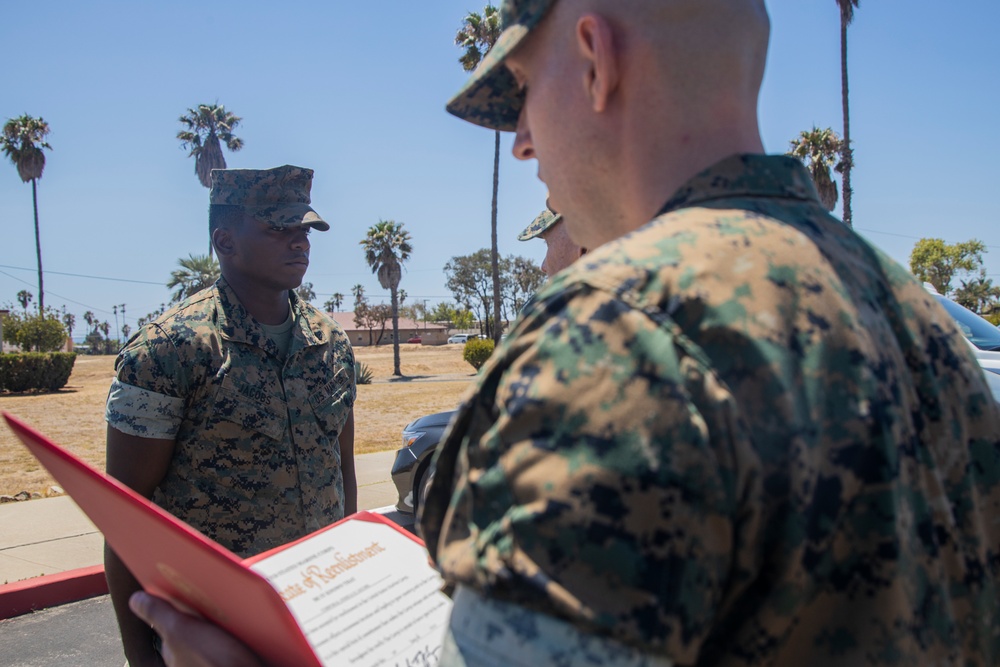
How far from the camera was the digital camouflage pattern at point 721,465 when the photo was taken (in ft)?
2.39

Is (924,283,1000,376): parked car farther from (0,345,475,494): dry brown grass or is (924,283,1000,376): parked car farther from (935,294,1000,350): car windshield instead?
(0,345,475,494): dry brown grass

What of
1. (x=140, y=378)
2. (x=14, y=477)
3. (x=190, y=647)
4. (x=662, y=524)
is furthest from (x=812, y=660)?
(x=14, y=477)

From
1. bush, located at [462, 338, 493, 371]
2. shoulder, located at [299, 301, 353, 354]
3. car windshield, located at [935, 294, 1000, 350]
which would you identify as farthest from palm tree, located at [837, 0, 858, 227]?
shoulder, located at [299, 301, 353, 354]

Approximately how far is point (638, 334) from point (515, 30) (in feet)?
1.71

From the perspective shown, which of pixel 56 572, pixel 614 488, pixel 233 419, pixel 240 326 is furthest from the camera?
pixel 56 572

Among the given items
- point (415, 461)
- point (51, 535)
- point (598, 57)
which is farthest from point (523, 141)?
point (51, 535)

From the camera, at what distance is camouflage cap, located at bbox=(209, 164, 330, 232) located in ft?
9.80

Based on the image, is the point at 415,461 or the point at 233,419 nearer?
the point at 233,419

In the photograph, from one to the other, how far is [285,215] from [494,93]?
1.98m

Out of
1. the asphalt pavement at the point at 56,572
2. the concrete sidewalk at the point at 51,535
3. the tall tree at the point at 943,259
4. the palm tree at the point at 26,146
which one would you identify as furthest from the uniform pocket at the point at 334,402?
the tall tree at the point at 943,259

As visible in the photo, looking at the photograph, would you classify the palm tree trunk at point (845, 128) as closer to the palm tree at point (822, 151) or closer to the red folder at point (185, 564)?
the palm tree at point (822, 151)

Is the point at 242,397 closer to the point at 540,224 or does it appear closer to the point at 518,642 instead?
the point at 540,224

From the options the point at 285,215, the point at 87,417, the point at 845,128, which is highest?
the point at 845,128

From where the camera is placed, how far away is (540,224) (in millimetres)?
3580
